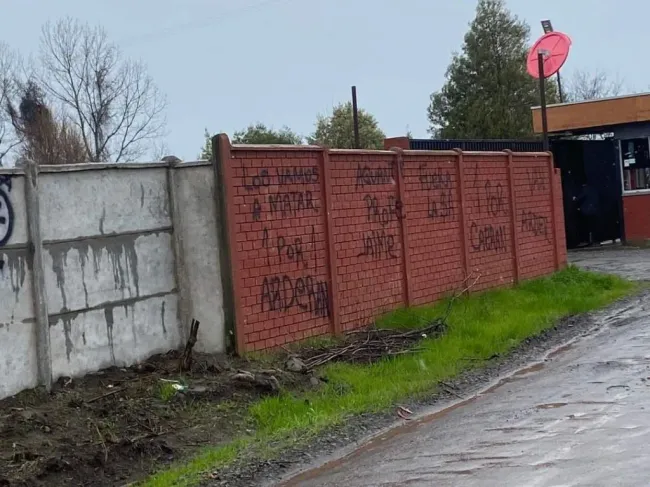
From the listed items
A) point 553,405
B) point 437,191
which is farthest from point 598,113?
point 553,405

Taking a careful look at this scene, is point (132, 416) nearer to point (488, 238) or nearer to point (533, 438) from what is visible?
point (533, 438)

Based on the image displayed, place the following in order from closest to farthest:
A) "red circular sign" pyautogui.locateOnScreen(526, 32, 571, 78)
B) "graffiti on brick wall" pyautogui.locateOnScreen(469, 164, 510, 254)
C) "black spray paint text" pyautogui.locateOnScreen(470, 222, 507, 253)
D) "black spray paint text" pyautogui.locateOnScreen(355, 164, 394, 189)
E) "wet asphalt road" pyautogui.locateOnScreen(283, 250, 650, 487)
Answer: "wet asphalt road" pyautogui.locateOnScreen(283, 250, 650, 487)
"black spray paint text" pyautogui.locateOnScreen(355, 164, 394, 189)
"black spray paint text" pyautogui.locateOnScreen(470, 222, 507, 253)
"graffiti on brick wall" pyautogui.locateOnScreen(469, 164, 510, 254)
"red circular sign" pyautogui.locateOnScreen(526, 32, 571, 78)

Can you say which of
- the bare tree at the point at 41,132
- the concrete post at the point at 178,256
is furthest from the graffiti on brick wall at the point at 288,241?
the bare tree at the point at 41,132

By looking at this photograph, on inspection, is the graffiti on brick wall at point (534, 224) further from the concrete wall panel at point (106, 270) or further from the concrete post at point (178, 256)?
the concrete wall panel at point (106, 270)

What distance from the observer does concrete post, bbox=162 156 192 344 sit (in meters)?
10.0

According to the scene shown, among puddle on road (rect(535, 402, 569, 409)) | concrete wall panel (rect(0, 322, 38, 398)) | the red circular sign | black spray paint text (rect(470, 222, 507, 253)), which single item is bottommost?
puddle on road (rect(535, 402, 569, 409))

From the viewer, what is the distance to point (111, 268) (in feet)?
30.2

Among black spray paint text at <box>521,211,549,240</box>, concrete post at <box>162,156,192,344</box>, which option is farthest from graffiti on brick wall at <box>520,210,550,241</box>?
concrete post at <box>162,156,192,344</box>

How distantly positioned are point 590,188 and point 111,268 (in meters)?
18.8

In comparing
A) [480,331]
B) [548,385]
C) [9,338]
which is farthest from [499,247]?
[9,338]

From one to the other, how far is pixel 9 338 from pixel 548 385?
16.3 feet

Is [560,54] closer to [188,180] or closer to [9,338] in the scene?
[188,180]

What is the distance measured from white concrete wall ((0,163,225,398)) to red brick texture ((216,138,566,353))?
1.28 feet

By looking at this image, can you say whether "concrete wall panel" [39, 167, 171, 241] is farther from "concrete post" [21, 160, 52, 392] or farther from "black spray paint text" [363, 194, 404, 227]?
"black spray paint text" [363, 194, 404, 227]
